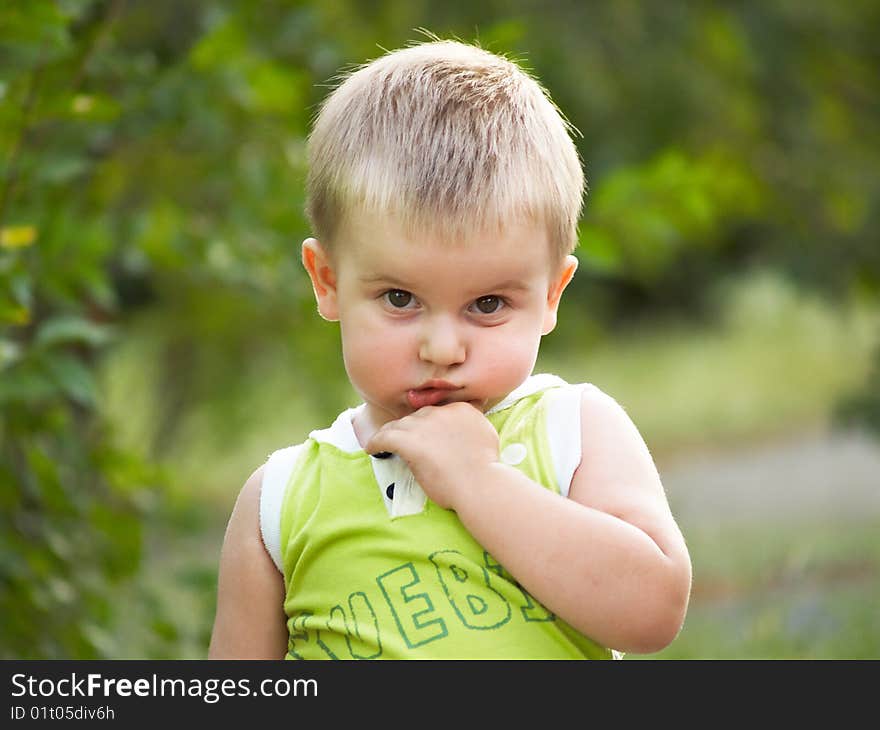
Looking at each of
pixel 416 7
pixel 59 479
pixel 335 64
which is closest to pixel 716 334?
pixel 416 7

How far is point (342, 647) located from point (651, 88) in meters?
3.97

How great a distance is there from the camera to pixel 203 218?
3344 millimetres

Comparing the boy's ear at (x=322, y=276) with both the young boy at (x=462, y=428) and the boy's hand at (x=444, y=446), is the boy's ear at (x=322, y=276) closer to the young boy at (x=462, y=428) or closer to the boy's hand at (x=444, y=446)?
the young boy at (x=462, y=428)

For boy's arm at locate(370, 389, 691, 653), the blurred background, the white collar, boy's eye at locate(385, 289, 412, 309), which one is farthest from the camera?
the blurred background

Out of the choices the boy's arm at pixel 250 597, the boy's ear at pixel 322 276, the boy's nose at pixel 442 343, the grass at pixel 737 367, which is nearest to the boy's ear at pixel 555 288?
the boy's nose at pixel 442 343

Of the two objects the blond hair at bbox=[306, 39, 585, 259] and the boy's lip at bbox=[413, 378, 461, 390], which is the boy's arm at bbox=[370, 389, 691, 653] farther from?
the blond hair at bbox=[306, 39, 585, 259]

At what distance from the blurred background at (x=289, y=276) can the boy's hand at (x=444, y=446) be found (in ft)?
2.78

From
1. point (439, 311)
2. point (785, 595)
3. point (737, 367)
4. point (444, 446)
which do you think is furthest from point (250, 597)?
point (737, 367)

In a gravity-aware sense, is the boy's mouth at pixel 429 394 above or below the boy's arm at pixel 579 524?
above

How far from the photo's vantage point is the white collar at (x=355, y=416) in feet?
6.04

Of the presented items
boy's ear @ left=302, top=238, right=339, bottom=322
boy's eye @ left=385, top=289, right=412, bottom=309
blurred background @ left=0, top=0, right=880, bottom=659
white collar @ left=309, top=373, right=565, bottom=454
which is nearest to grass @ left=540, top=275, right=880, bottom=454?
blurred background @ left=0, top=0, right=880, bottom=659

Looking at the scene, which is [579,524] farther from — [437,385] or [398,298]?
[398,298]

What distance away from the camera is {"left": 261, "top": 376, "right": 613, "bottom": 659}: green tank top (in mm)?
1680
